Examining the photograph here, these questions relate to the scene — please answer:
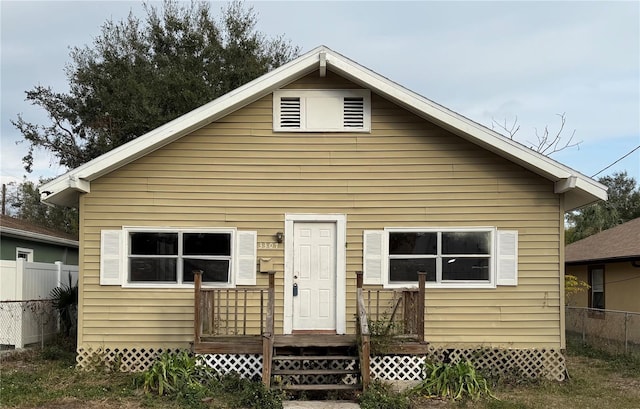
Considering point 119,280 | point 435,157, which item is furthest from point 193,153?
point 435,157

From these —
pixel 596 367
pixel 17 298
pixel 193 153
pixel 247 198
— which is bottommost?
pixel 596 367

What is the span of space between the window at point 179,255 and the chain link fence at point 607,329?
26.8ft

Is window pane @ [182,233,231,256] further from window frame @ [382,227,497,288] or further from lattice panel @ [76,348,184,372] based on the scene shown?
window frame @ [382,227,497,288]

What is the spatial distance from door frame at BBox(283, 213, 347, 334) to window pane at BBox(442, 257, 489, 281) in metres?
1.72

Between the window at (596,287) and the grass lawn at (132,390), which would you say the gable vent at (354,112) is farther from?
the window at (596,287)

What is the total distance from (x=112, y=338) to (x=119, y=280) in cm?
97

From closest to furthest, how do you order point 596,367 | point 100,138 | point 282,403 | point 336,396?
point 282,403 → point 336,396 → point 596,367 → point 100,138

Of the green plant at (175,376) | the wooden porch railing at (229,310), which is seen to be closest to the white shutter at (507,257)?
the wooden porch railing at (229,310)

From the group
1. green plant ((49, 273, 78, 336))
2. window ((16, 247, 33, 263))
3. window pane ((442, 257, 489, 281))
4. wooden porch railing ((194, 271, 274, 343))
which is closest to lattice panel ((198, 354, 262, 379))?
wooden porch railing ((194, 271, 274, 343))

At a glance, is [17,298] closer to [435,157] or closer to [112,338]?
[112,338]

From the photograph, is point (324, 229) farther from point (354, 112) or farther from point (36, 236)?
point (36, 236)

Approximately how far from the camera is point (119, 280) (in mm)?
9383

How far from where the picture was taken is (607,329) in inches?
513

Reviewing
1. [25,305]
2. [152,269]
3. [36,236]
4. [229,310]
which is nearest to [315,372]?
[229,310]
